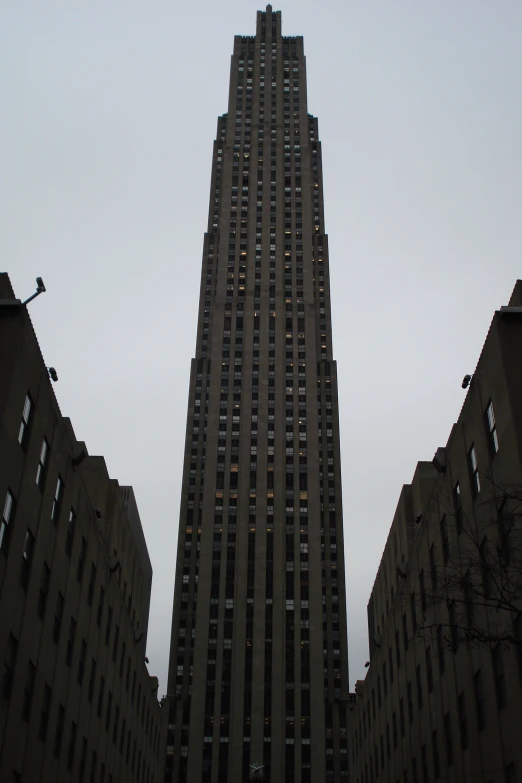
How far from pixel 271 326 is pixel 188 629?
50.3 metres

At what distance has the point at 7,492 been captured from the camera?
93.7ft

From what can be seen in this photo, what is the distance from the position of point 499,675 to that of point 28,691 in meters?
18.9

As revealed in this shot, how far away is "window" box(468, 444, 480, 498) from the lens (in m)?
32.2

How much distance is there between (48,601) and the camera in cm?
3438

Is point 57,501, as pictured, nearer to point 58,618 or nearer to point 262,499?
point 58,618

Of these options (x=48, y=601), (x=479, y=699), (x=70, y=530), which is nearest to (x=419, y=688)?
(x=479, y=699)

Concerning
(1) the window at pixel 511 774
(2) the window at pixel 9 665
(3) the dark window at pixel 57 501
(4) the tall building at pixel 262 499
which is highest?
(4) the tall building at pixel 262 499

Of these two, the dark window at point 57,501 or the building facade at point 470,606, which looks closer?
the building facade at point 470,606

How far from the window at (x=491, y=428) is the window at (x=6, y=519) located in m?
18.5

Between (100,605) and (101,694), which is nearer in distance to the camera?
(100,605)

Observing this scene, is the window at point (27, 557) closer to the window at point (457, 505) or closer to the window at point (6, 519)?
the window at point (6, 519)

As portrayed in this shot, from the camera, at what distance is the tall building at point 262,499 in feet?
329

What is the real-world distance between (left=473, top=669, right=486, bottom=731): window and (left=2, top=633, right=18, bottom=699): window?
18407mm

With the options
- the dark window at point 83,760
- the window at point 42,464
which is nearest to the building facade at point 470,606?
the window at point 42,464
